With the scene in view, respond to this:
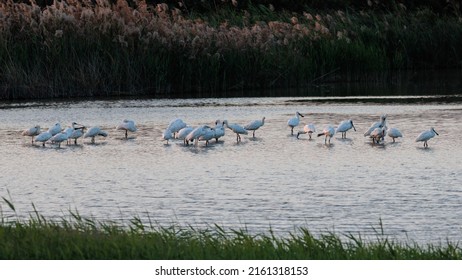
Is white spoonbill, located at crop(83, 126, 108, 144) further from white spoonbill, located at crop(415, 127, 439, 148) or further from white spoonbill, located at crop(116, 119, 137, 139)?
white spoonbill, located at crop(415, 127, 439, 148)

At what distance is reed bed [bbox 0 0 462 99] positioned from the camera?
88.3 feet

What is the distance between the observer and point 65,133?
19.7 meters

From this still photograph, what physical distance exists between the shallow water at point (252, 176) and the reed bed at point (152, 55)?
226 centimetres

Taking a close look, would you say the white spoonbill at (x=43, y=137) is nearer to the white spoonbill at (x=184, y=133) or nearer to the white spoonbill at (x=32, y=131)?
the white spoonbill at (x=32, y=131)

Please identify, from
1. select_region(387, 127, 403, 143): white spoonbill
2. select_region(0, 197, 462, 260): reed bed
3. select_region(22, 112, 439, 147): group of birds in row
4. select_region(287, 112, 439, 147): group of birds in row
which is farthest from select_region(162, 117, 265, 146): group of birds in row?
select_region(0, 197, 462, 260): reed bed

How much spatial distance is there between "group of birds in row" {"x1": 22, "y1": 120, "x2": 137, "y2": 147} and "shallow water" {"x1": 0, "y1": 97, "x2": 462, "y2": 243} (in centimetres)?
17

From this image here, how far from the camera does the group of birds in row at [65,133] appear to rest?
19.6 metres

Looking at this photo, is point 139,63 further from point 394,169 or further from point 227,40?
point 394,169

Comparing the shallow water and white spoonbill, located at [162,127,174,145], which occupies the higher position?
white spoonbill, located at [162,127,174,145]

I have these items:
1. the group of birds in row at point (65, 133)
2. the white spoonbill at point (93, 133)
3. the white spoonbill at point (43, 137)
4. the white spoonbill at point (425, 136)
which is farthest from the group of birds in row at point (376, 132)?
the white spoonbill at point (43, 137)

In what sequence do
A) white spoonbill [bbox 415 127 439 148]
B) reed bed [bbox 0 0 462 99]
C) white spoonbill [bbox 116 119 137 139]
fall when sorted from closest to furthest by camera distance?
white spoonbill [bbox 415 127 439 148], white spoonbill [bbox 116 119 137 139], reed bed [bbox 0 0 462 99]

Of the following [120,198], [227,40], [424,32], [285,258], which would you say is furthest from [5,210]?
[424,32]

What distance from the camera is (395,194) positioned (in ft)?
45.8

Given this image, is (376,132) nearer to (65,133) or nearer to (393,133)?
(393,133)
